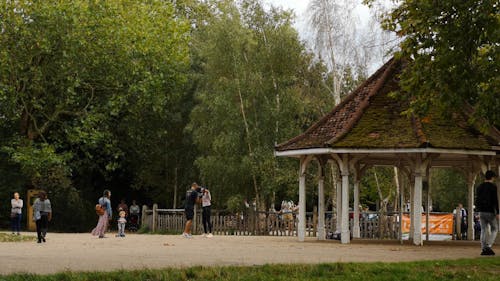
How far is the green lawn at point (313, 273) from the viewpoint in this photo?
15.2 metres

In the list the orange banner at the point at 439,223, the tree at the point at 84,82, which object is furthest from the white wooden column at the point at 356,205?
the tree at the point at 84,82

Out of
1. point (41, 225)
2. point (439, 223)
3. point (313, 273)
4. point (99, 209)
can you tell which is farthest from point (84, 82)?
point (313, 273)

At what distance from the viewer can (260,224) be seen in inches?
1668

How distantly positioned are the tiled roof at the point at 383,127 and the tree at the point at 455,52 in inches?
182

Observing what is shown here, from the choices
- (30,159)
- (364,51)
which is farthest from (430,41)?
(30,159)

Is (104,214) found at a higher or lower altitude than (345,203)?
lower

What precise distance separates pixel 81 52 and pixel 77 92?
4581 millimetres

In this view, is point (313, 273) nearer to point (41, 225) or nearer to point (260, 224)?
→ point (41, 225)

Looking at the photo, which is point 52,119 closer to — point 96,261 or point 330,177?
point 330,177

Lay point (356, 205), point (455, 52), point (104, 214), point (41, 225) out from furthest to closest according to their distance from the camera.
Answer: point (104, 214)
point (356, 205)
point (41, 225)
point (455, 52)

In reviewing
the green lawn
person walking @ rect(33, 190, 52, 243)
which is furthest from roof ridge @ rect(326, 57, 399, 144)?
the green lawn

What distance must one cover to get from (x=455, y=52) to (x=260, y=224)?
866 inches

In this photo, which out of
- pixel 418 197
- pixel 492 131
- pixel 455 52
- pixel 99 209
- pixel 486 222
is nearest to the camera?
pixel 455 52

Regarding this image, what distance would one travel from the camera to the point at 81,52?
48906 mm
